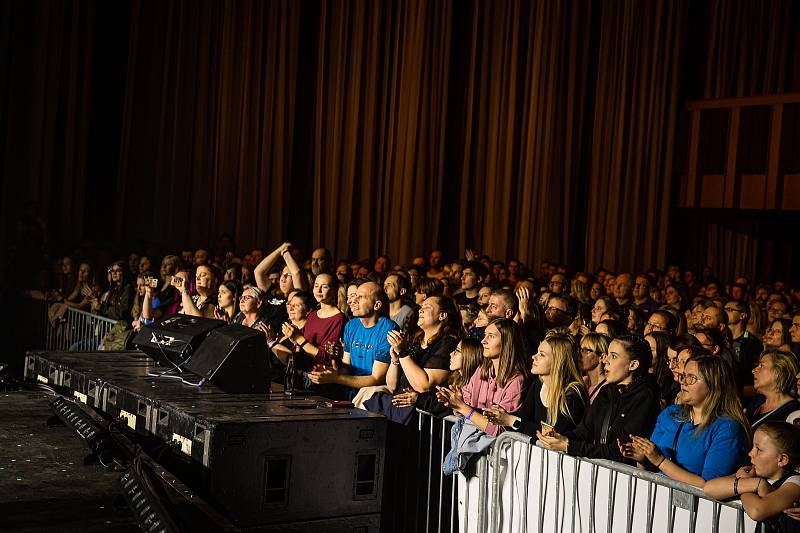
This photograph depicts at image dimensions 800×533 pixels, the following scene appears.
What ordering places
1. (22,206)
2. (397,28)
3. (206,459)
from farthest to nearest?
1. (397,28)
2. (22,206)
3. (206,459)

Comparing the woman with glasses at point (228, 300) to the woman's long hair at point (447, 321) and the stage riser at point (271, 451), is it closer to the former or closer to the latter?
the woman's long hair at point (447, 321)

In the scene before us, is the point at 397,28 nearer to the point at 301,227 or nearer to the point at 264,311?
the point at 301,227

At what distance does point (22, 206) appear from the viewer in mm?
15133

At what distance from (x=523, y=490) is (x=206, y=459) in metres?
1.41

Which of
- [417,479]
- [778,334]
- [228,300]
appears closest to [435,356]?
[417,479]

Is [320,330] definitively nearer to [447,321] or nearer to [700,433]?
[447,321]

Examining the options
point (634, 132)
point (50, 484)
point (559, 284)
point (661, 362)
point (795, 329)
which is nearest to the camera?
point (50, 484)

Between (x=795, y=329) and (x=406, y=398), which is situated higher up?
(x=795, y=329)

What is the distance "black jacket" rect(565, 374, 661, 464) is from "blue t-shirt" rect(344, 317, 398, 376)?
145 cm

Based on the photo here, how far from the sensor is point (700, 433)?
13.6 ft

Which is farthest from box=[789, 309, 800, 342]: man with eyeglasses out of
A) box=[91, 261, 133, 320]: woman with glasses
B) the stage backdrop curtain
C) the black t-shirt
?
the stage backdrop curtain

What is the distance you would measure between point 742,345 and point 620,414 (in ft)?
10.7

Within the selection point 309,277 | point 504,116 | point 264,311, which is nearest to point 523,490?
point 264,311

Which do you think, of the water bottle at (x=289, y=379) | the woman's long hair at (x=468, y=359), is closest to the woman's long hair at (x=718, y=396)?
the woman's long hair at (x=468, y=359)
